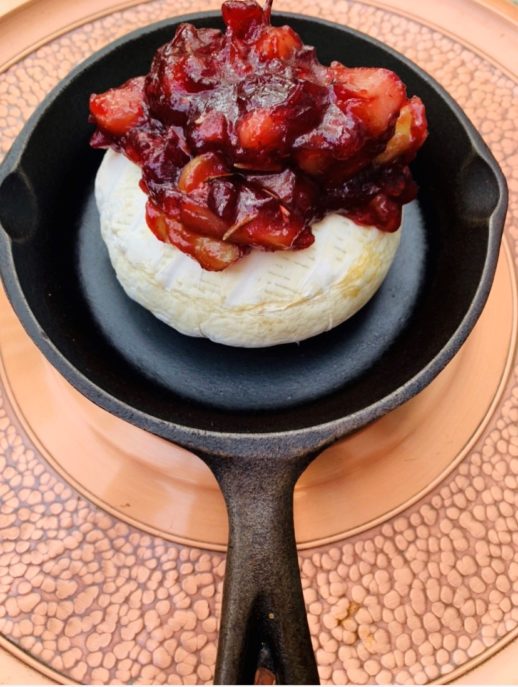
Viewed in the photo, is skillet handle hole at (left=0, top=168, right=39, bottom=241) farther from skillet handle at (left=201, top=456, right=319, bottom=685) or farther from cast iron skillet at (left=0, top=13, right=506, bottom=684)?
skillet handle at (left=201, top=456, right=319, bottom=685)

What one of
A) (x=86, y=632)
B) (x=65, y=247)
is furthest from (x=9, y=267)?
(x=86, y=632)

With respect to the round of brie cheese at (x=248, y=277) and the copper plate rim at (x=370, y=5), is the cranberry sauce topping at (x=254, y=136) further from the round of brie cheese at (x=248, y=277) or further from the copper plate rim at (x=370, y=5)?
the copper plate rim at (x=370, y=5)

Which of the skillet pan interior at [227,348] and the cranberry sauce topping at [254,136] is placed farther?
the skillet pan interior at [227,348]

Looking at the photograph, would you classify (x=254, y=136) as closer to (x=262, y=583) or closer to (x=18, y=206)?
(x=18, y=206)

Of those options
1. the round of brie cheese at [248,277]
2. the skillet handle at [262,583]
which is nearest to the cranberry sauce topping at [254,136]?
the round of brie cheese at [248,277]

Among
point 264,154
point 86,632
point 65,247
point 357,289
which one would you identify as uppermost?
point 264,154

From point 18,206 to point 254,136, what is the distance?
0.53 metres

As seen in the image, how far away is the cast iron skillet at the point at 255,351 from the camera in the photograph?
882 mm

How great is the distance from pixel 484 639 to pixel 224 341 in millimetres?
734

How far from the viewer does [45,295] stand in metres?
1.16

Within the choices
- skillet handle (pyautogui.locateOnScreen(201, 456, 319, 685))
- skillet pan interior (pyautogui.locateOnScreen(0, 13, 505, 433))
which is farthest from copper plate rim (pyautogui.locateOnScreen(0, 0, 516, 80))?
skillet handle (pyautogui.locateOnScreen(201, 456, 319, 685))

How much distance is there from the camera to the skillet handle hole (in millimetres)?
1122

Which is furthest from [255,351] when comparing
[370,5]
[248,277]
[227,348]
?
[370,5]

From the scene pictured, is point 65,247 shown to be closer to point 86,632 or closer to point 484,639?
point 86,632
